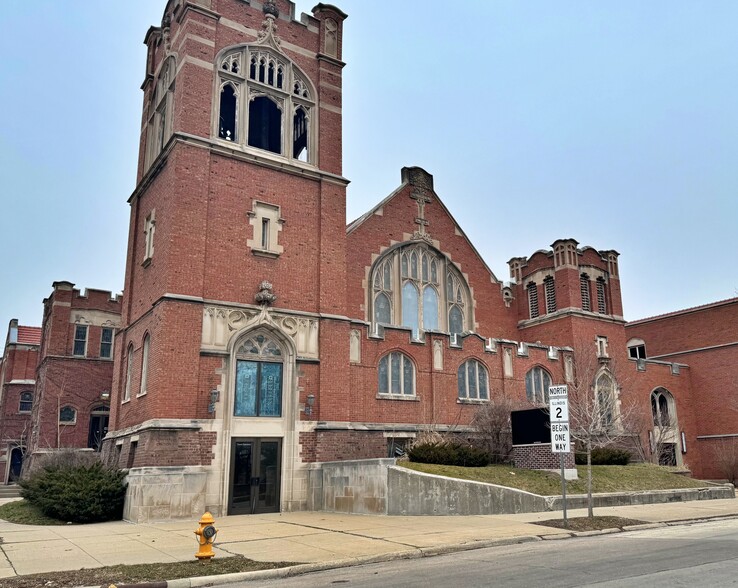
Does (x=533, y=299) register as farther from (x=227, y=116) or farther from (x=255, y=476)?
(x=255, y=476)

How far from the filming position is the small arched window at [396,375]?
27781mm

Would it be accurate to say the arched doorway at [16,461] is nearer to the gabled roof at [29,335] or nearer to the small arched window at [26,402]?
the small arched window at [26,402]

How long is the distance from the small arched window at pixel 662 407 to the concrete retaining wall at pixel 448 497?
73.6 ft

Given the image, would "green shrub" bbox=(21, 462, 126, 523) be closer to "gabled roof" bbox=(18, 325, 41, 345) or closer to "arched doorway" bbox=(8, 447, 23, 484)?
"arched doorway" bbox=(8, 447, 23, 484)

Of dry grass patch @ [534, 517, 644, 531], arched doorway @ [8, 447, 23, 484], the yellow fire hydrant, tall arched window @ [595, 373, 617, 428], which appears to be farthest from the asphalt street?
arched doorway @ [8, 447, 23, 484]

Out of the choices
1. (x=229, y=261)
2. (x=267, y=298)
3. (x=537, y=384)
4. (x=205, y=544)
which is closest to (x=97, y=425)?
(x=229, y=261)

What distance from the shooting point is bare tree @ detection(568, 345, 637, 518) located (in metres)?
29.5

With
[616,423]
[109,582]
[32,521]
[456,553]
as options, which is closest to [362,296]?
[616,423]

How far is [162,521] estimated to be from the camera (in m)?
19.9

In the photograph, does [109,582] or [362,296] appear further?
[362,296]

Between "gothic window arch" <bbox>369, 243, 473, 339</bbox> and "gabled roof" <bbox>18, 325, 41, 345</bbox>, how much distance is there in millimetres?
30259

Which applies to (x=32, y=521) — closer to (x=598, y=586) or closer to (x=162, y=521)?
(x=162, y=521)

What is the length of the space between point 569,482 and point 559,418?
20.5ft

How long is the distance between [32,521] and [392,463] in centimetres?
1065
